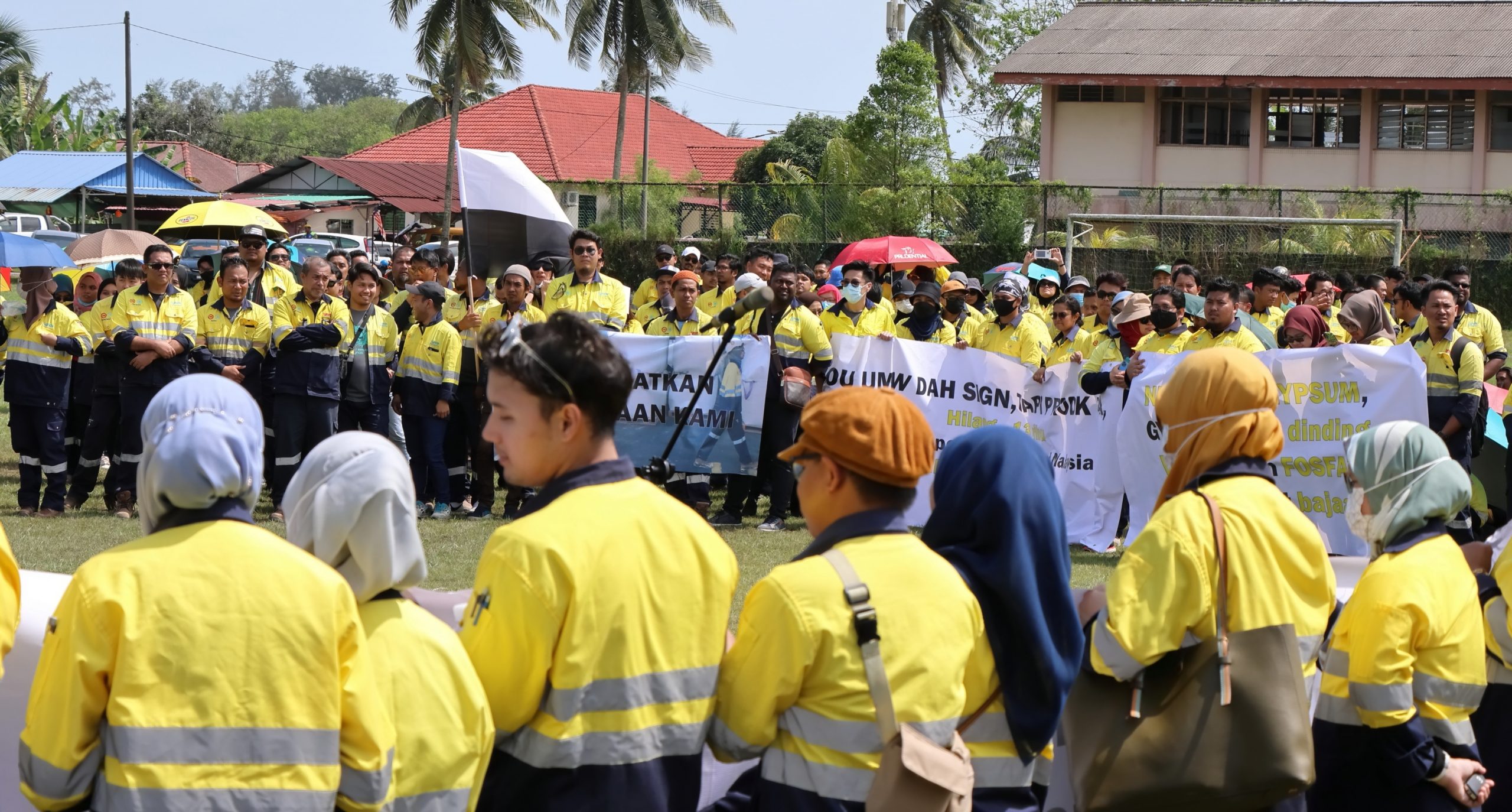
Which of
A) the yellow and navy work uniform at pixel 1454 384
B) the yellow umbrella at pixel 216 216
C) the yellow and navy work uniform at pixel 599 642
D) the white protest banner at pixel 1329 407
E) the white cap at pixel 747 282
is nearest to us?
the yellow and navy work uniform at pixel 599 642

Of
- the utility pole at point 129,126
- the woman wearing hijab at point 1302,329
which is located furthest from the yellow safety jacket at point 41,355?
the utility pole at point 129,126

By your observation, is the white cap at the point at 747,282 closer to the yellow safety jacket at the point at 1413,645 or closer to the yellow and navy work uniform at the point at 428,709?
the yellow safety jacket at the point at 1413,645

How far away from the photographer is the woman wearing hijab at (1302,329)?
433 inches

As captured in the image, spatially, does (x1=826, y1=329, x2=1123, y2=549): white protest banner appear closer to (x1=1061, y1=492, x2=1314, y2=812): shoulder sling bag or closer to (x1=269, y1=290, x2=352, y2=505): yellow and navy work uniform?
(x1=269, y1=290, x2=352, y2=505): yellow and navy work uniform

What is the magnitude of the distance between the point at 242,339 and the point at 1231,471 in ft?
30.5

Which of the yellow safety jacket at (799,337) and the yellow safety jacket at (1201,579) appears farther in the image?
the yellow safety jacket at (799,337)

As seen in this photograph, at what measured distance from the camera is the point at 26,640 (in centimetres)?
443

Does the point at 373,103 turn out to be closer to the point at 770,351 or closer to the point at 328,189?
the point at 328,189

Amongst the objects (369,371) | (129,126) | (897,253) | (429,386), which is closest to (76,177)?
(129,126)

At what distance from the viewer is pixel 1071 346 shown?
12102 millimetres

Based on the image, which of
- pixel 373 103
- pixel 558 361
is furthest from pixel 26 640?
pixel 373 103

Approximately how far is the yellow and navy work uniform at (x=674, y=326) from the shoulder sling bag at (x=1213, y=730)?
8493mm

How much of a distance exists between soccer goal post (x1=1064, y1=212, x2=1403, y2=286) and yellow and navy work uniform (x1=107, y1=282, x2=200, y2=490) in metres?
17.1

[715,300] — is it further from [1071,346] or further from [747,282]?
[1071,346]
